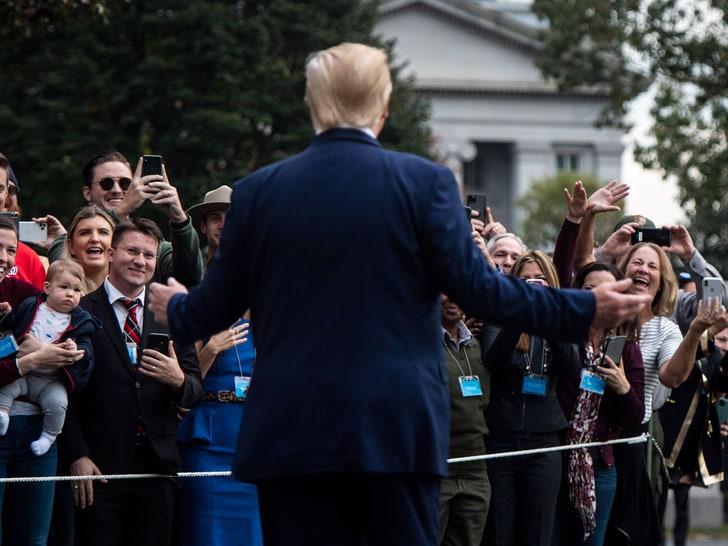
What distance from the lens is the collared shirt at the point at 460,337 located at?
7.29 metres

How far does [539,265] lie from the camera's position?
7328 mm

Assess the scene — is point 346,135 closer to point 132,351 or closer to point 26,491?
point 132,351

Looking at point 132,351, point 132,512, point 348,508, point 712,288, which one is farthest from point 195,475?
point 712,288

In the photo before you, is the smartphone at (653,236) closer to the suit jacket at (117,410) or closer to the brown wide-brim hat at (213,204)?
the brown wide-brim hat at (213,204)

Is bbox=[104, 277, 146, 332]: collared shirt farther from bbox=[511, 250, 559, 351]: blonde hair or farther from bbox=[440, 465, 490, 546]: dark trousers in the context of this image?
bbox=[511, 250, 559, 351]: blonde hair

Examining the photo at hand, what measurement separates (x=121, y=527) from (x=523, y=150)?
5881 centimetres

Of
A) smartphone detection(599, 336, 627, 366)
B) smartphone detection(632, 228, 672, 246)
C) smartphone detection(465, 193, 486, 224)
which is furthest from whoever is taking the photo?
smartphone detection(632, 228, 672, 246)

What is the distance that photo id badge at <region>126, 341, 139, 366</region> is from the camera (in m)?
6.68

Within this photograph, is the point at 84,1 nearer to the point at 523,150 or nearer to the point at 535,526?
the point at 535,526

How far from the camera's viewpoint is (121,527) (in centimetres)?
662

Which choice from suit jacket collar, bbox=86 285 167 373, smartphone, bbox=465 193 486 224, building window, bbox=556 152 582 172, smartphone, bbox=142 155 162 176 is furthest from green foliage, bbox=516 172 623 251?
suit jacket collar, bbox=86 285 167 373

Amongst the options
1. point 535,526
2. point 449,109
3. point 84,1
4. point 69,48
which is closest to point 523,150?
point 449,109

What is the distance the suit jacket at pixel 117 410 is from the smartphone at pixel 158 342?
0.27ft

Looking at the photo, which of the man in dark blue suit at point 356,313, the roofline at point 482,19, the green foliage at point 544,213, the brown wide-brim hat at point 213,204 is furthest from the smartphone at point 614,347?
the roofline at point 482,19
